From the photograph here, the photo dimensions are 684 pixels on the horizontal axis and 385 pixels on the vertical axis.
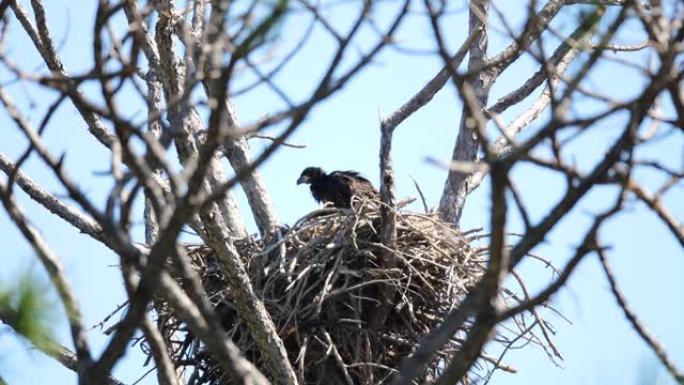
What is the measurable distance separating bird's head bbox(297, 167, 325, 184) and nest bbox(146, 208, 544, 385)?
8.66 feet

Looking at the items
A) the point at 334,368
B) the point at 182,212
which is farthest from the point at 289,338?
the point at 182,212

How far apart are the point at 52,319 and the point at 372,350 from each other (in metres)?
3.14

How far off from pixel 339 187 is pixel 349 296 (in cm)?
221

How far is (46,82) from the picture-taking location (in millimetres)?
3977

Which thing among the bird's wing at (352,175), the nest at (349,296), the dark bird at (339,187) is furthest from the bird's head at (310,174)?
the nest at (349,296)

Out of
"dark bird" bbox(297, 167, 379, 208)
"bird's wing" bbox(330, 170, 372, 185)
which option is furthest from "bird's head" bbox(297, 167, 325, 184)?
"bird's wing" bbox(330, 170, 372, 185)

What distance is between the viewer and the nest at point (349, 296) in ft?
22.5

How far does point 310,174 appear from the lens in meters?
10.0

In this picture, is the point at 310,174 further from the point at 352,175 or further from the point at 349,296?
the point at 349,296

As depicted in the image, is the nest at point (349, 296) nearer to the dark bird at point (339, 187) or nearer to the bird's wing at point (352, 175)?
the dark bird at point (339, 187)

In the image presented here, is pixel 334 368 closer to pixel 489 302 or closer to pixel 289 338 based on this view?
pixel 289 338

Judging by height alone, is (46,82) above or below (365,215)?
below

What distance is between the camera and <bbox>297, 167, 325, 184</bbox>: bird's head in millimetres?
9875

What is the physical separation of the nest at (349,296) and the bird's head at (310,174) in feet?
8.66
